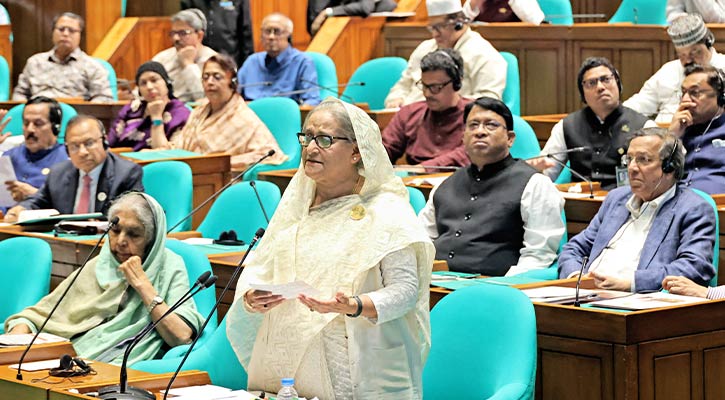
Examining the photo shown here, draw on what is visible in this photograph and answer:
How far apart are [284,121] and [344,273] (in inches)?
171

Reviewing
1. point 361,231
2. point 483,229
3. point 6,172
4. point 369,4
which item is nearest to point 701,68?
point 483,229

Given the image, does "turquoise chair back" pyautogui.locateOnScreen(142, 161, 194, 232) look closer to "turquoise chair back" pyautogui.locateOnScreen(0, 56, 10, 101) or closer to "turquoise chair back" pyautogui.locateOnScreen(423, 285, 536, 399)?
"turquoise chair back" pyautogui.locateOnScreen(423, 285, 536, 399)

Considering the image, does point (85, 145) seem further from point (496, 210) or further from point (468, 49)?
point (468, 49)

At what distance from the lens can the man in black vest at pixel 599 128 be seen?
20.4ft

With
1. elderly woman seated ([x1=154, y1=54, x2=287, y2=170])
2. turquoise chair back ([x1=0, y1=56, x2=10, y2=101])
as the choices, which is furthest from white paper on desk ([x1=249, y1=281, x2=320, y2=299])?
turquoise chair back ([x1=0, y1=56, x2=10, y2=101])

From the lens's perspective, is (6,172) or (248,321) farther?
(6,172)

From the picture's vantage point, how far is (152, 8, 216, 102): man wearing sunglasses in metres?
9.02

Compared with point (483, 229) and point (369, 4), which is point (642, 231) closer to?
point (483, 229)

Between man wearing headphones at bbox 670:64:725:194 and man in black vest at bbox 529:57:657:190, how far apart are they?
435 mm

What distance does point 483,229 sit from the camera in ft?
17.1

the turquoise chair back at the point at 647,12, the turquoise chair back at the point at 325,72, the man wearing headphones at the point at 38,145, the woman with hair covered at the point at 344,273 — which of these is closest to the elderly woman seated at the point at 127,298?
the woman with hair covered at the point at 344,273

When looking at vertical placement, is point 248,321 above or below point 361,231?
below

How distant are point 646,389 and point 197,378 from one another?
1.19m

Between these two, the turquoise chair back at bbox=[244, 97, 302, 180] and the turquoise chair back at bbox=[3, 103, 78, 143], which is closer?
the turquoise chair back at bbox=[244, 97, 302, 180]
